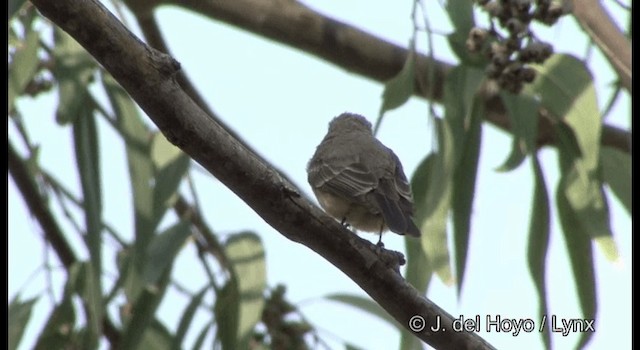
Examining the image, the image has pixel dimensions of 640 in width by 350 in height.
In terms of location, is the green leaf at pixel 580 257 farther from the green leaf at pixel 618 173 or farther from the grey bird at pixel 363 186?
the grey bird at pixel 363 186

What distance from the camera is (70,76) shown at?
11.6 feet

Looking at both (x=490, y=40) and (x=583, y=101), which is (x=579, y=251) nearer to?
(x=583, y=101)

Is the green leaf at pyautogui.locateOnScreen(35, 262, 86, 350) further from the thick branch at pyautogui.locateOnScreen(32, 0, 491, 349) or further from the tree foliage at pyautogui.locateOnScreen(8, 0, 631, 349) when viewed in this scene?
the thick branch at pyautogui.locateOnScreen(32, 0, 491, 349)

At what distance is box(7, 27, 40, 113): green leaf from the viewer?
3447 millimetres

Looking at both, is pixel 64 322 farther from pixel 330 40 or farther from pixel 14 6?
pixel 330 40

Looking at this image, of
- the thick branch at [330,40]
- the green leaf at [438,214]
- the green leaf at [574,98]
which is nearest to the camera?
the green leaf at [438,214]

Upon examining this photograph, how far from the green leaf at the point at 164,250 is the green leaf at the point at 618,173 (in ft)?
4.08

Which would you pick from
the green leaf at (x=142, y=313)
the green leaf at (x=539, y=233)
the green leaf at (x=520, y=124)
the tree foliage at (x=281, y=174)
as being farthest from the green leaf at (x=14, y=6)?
the green leaf at (x=539, y=233)

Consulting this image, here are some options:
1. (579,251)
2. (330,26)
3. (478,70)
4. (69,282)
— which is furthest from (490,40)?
(69,282)

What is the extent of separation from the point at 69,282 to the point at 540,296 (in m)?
1.42

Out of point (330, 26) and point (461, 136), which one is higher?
point (330, 26)

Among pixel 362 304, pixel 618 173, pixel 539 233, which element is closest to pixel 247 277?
pixel 362 304

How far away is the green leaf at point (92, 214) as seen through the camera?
10.8ft

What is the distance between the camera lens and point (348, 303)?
3.57m
